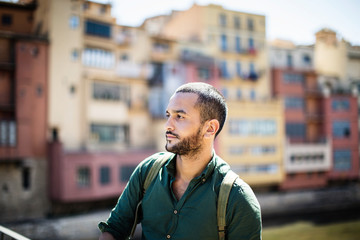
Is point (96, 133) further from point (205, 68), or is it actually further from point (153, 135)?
point (205, 68)

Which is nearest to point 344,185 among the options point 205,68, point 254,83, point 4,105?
point 254,83

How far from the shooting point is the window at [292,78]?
91.4 feet

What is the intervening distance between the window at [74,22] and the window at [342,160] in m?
22.9

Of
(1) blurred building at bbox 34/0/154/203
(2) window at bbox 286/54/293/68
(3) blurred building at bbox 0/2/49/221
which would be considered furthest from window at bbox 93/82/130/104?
(2) window at bbox 286/54/293/68

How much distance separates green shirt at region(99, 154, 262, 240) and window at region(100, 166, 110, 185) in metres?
16.7

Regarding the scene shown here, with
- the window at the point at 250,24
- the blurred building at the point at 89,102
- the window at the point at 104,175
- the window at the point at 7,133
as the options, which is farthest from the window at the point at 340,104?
the window at the point at 7,133

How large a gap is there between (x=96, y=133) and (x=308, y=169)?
16.8m

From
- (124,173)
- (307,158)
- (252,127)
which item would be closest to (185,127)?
(124,173)

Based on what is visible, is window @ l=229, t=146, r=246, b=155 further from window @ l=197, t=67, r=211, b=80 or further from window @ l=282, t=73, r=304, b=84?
window @ l=282, t=73, r=304, b=84

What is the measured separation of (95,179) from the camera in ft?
58.3

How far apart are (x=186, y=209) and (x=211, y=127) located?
49cm

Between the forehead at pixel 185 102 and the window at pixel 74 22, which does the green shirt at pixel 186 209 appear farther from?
the window at pixel 74 22

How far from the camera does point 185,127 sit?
189 cm

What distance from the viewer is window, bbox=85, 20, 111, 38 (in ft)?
62.6
